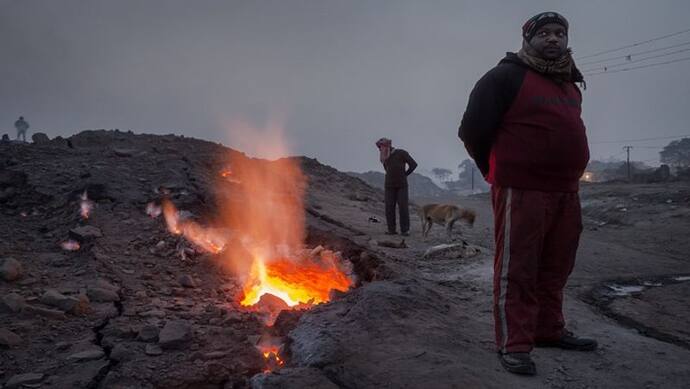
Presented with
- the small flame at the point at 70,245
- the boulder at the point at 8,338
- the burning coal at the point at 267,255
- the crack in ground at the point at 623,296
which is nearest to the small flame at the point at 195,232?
the burning coal at the point at 267,255

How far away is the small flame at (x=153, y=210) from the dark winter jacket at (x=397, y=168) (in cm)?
434

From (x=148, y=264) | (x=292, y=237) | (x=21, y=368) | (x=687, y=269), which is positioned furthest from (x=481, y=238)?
(x=21, y=368)

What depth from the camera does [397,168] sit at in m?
8.82

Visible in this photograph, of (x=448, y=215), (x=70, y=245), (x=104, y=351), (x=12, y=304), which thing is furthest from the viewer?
(x=448, y=215)

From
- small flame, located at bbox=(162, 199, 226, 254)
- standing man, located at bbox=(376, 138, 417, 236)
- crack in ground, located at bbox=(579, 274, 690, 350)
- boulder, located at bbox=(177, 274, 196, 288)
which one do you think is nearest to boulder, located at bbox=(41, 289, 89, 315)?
boulder, located at bbox=(177, 274, 196, 288)

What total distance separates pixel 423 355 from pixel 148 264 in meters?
3.67

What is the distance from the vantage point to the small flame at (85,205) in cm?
603

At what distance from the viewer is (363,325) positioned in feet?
9.43

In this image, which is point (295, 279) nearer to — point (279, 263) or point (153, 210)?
point (279, 263)

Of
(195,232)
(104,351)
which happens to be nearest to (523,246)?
(104,351)

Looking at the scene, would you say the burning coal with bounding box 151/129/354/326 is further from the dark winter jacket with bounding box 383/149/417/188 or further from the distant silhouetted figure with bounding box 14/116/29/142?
the distant silhouetted figure with bounding box 14/116/29/142

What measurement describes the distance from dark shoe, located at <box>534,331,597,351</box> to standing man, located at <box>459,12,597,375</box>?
0.37 metres

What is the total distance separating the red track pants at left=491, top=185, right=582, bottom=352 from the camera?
250cm

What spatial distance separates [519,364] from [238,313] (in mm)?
2386
